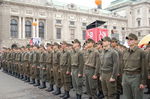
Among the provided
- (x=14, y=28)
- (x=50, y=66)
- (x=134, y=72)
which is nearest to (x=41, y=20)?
(x=14, y=28)

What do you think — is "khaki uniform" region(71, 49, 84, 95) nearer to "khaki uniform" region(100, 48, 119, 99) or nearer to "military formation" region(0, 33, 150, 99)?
"military formation" region(0, 33, 150, 99)

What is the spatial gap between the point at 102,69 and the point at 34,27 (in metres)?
33.6

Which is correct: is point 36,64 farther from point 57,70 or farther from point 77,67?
point 77,67

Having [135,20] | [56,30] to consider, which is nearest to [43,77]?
[56,30]

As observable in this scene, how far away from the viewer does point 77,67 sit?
707cm

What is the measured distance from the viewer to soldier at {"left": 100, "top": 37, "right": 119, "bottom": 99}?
5340 mm

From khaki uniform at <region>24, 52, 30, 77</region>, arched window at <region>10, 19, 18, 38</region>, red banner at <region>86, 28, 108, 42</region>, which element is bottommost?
khaki uniform at <region>24, 52, 30, 77</region>

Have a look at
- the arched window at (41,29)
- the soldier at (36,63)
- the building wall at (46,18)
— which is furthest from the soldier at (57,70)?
the arched window at (41,29)

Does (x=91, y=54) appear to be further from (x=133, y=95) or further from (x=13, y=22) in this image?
(x=13, y=22)

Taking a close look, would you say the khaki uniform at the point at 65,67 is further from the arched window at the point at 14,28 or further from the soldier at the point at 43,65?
the arched window at the point at 14,28

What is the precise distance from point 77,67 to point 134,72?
8.65 ft

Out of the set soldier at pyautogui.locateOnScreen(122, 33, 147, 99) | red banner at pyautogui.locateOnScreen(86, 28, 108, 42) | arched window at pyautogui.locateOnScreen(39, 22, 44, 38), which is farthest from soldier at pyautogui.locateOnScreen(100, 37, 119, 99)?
arched window at pyautogui.locateOnScreen(39, 22, 44, 38)

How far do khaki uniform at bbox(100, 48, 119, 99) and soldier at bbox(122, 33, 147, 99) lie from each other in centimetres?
54

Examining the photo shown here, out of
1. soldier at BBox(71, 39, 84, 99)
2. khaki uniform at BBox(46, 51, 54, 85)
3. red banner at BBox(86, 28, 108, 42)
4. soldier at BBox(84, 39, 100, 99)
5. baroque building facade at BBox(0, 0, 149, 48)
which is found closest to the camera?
soldier at BBox(84, 39, 100, 99)
